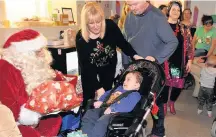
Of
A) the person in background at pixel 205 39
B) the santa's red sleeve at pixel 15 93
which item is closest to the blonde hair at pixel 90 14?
the santa's red sleeve at pixel 15 93

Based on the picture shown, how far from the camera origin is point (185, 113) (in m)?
3.56

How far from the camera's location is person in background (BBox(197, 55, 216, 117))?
349cm

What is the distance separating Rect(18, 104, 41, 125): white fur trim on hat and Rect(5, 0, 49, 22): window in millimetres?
2790

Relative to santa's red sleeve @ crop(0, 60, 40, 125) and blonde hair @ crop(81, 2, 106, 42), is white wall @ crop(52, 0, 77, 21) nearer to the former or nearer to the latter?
blonde hair @ crop(81, 2, 106, 42)

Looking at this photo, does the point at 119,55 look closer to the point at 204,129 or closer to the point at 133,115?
the point at 133,115

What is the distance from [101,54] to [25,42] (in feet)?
2.51

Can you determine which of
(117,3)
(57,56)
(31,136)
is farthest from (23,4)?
(31,136)

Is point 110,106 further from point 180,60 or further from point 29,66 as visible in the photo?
point 180,60

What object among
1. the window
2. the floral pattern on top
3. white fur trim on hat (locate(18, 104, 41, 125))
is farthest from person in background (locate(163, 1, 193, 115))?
the window

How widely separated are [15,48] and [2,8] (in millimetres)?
2294

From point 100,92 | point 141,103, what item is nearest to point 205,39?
point 100,92

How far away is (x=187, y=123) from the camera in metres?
3.23

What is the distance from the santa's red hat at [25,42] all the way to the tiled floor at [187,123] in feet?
5.87

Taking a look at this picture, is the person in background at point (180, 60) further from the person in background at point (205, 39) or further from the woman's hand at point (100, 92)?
the person in background at point (205, 39)
